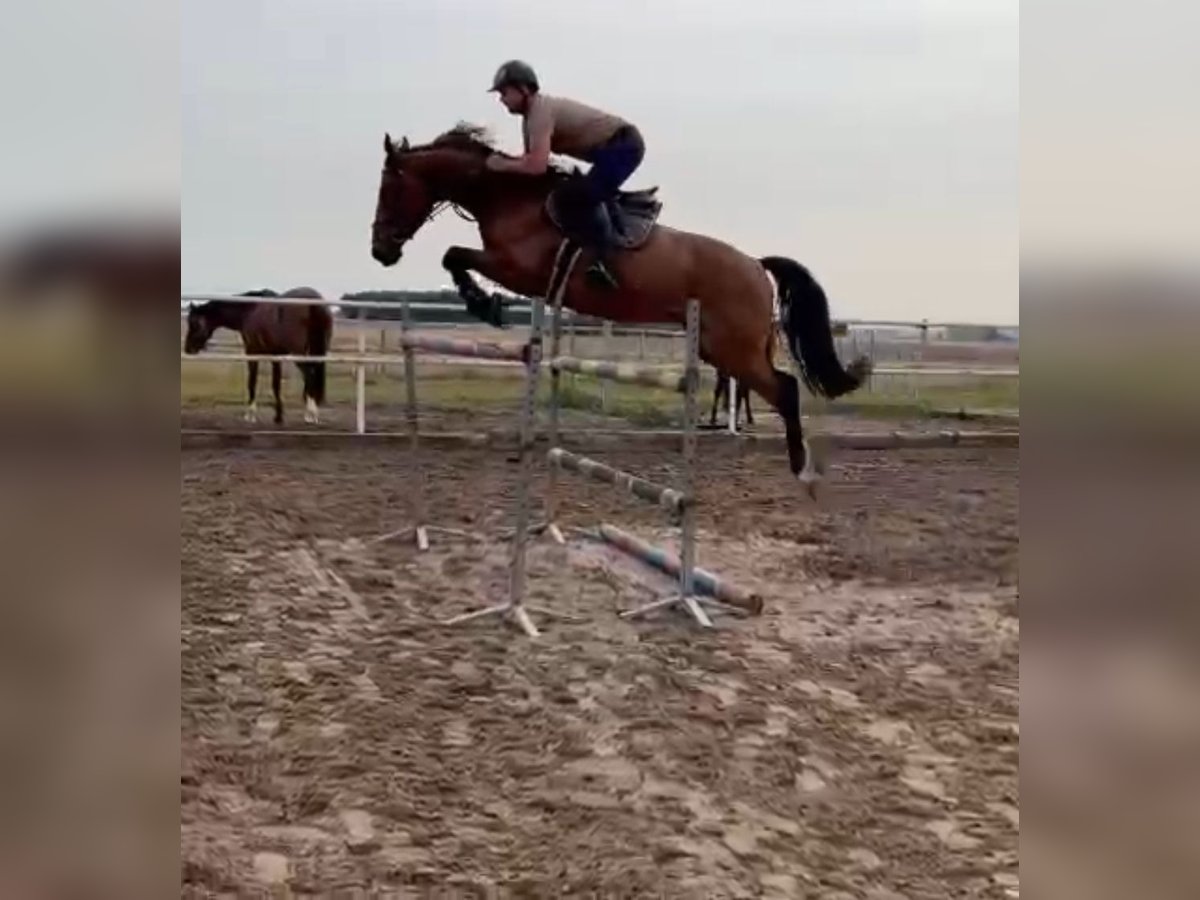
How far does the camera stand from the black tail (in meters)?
4.33

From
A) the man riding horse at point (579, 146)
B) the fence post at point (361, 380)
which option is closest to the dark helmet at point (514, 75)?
the man riding horse at point (579, 146)

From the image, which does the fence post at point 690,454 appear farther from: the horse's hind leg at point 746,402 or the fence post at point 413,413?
the horse's hind leg at point 746,402

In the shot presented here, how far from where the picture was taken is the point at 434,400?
15.2ft

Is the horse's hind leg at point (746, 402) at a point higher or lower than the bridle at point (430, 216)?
lower

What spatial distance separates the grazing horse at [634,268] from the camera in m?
2.45

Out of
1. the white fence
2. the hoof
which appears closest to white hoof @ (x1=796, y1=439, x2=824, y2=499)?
the hoof

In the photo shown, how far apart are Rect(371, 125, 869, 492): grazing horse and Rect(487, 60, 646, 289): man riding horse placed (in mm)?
46

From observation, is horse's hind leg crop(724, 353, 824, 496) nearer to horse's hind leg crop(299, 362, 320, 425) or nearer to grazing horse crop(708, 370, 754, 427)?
grazing horse crop(708, 370, 754, 427)

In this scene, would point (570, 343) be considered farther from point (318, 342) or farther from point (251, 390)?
point (251, 390)

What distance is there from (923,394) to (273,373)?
270 centimetres

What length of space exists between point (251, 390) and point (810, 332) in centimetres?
258

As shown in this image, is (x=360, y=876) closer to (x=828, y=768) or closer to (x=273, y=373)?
(x=828, y=768)

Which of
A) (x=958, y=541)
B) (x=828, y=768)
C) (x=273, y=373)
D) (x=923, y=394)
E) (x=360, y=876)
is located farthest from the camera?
(x=923, y=394)
